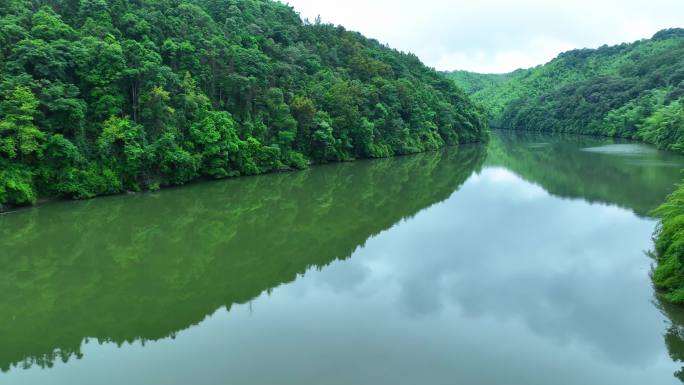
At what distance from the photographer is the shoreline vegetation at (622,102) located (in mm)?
13578

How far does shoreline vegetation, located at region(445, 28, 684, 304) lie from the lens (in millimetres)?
13578

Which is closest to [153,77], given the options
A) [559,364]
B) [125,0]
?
[125,0]

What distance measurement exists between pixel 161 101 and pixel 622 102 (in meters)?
79.2

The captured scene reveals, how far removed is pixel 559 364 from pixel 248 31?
44882 mm

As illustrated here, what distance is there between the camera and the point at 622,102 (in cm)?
8075

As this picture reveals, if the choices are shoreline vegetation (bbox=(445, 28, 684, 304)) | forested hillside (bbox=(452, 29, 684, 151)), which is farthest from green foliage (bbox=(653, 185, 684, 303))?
forested hillside (bbox=(452, 29, 684, 151))

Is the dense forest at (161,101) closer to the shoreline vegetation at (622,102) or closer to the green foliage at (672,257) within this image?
the green foliage at (672,257)

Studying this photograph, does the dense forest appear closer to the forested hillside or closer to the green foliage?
the green foliage

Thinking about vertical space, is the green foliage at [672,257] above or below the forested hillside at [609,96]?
below

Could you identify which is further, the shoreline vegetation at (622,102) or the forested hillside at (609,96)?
the forested hillside at (609,96)

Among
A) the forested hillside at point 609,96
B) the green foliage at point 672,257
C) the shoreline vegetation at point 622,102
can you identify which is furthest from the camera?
the forested hillside at point 609,96

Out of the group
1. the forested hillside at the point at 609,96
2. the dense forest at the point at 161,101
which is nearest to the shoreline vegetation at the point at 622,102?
the forested hillside at the point at 609,96

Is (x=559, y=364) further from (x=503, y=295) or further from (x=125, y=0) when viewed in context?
(x=125, y=0)

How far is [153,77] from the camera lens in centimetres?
2822
